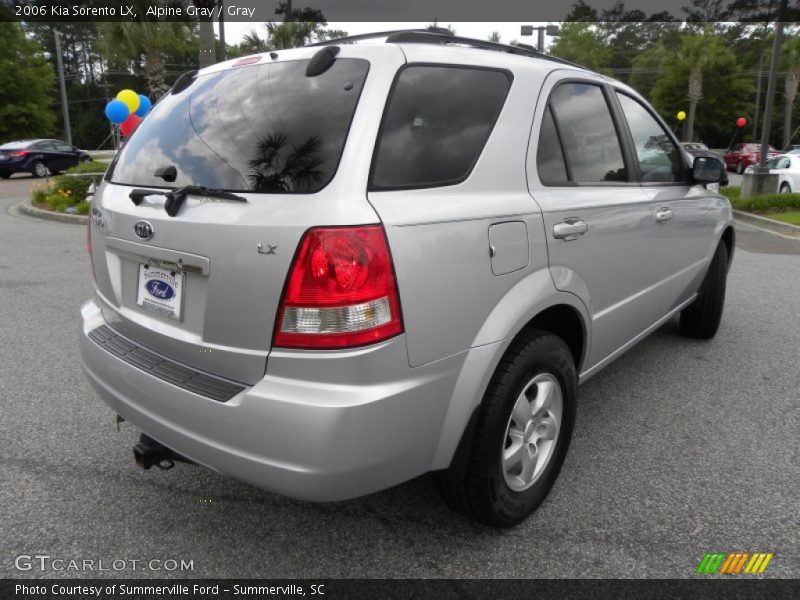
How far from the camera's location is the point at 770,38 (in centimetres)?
4691

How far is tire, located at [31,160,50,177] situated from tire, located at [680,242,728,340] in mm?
24471

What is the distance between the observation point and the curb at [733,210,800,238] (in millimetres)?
10360

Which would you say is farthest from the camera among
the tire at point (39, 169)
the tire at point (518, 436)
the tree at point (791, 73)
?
the tree at point (791, 73)

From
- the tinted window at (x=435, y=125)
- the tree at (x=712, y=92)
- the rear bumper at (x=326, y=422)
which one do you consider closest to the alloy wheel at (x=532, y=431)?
the rear bumper at (x=326, y=422)

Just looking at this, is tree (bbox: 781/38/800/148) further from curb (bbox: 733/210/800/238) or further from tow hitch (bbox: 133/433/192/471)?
tow hitch (bbox: 133/433/192/471)

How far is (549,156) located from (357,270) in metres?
1.16

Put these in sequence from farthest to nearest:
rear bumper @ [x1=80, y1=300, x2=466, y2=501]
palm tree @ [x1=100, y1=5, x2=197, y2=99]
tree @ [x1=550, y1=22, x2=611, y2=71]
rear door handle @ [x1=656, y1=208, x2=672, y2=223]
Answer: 1. tree @ [x1=550, y1=22, x2=611, y2=71]
2. palm tree @ [x1=100, y1=5, x2=197, y2=99]
3. rear door handle @ [x1=656, y1=208, x2=672, y2=223]
4. rear bumper @ [x1=80, y1=300, x2=466, y2=501]

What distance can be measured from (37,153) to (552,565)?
85.4ft

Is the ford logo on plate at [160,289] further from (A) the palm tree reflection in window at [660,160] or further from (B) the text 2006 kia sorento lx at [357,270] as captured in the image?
(A) the palm tree reflection in window at [660,160]

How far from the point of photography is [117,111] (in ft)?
38.1

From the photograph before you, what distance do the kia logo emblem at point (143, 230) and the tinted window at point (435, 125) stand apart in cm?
80

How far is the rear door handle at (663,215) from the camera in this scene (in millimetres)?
3228

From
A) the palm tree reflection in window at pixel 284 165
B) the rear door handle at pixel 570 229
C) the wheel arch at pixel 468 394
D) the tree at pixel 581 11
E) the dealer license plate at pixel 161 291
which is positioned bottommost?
the wheel arch at pixel 468 394

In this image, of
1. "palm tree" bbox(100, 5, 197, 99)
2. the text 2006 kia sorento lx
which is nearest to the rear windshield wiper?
the text 2006 kia sorento lx
